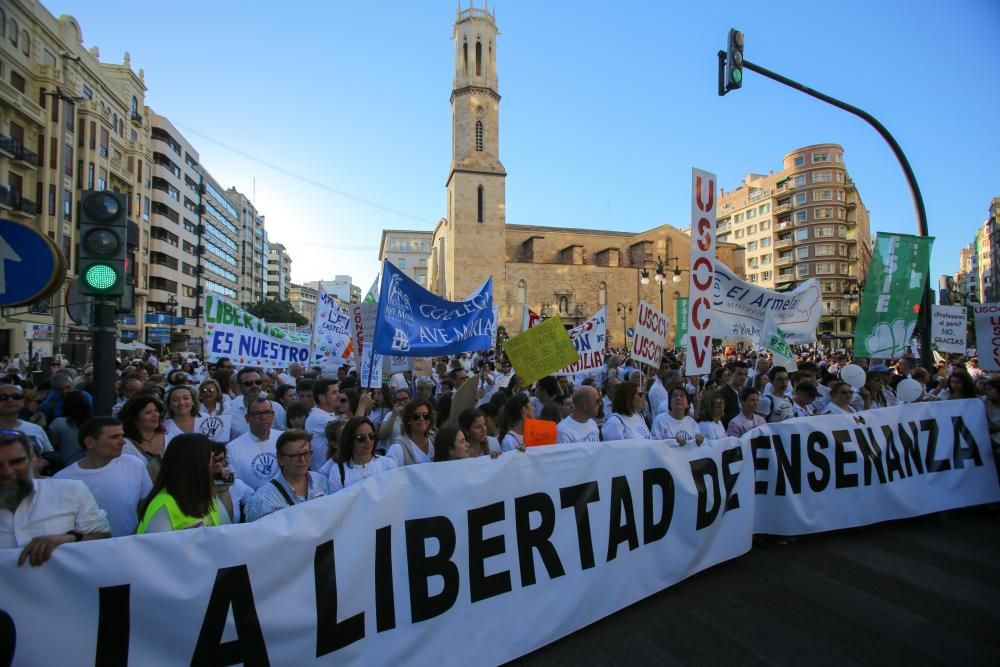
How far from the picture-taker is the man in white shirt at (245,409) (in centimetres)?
587

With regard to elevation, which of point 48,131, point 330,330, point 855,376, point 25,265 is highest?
point 48,131

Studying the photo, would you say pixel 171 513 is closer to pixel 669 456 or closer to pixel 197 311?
pixel 669 456

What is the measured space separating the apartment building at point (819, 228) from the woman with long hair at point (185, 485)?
70.6 meters

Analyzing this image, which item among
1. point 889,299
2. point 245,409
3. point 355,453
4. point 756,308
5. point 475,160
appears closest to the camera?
point 355,453

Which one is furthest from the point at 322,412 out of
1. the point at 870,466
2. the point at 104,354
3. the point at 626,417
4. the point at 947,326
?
the point at 947,326

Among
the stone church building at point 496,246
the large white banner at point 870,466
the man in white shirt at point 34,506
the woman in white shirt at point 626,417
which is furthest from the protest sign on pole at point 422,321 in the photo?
the stone church building at point 496,246

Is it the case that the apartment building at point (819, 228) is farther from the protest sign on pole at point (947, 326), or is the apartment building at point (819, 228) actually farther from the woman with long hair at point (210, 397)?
the woman with long hair at point (210, 397)

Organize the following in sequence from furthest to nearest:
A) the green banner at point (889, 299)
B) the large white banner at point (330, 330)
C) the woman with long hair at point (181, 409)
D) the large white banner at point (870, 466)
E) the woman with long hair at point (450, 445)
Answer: the large white banner at point (330, 330)
the green banner at point (889, 299)
the large white banner at point (870, 466)
the woman with long hair at point (181, 409)
the woman with long hair at point (450, 445)

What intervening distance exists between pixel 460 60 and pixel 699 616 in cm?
5388

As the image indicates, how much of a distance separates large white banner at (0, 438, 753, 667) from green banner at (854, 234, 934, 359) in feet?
15.1

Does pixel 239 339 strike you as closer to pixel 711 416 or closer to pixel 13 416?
pixel 13 416

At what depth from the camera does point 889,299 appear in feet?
26.0

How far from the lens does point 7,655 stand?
7.18ft

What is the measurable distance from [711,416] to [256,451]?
4.09m
